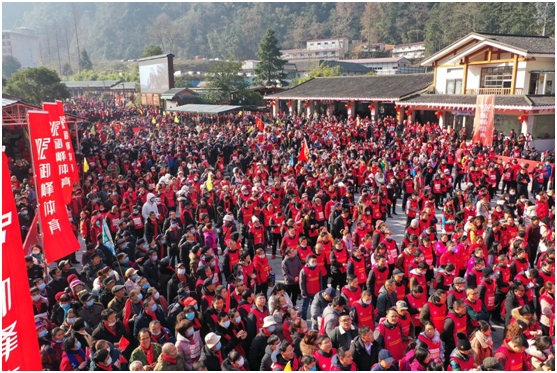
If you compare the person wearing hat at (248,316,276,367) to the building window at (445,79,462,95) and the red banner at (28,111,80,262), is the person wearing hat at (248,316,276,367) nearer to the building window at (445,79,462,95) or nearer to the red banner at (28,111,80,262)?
the red banner at (28,111,80,262)

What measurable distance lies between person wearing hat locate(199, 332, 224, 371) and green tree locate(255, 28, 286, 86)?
154 ft

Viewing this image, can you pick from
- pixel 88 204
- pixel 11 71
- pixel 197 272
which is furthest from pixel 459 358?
pixel 11 71

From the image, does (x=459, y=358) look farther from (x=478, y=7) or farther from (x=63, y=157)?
(x=478, y=7)

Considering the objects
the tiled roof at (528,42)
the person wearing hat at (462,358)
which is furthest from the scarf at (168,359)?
the tiled roof at (528,42)

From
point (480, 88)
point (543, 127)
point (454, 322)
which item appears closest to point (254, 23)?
point (480, 88)

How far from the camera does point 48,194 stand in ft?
22.4

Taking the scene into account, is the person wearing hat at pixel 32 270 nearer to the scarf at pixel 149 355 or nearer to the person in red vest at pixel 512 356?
the scarf at pixel 149 355

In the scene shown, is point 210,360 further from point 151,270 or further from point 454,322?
point 454,322

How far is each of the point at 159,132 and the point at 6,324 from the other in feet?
75.3

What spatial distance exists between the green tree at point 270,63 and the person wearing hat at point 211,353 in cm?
4695

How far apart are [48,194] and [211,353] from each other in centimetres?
423

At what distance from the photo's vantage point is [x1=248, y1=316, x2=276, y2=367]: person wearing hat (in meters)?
4.57

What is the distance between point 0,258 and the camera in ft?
9.73

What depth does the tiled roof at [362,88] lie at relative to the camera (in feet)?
87.8
